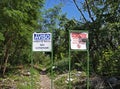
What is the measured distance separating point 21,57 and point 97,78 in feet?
78.2

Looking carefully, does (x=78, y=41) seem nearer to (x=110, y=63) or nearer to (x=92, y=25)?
(x=110, y=63)

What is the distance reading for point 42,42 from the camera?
46.6 feet

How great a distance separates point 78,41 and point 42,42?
1.37 m

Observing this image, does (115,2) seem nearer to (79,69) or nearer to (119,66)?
(119,66)

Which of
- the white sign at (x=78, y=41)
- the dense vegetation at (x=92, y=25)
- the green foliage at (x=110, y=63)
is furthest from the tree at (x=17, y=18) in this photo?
the white sign at (x=78, y=41)

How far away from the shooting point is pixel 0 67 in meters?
31.8

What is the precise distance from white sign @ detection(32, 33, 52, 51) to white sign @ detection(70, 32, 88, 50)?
2.82 ft

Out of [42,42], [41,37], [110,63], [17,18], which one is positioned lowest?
[110,63]

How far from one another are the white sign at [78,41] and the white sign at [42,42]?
860mm

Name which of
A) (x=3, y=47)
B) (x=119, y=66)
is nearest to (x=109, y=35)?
(x=119, y=66)

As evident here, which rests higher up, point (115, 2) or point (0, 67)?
point (115, 2)

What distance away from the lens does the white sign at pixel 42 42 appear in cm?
1415

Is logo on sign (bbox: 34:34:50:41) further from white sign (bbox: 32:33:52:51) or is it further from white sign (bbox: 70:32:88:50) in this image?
white sign (bbox: 70:32:88:50)

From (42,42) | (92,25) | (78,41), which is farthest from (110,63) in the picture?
(42,42)
